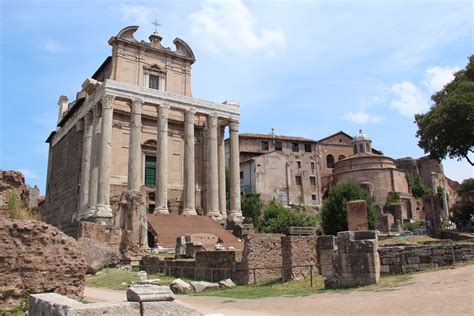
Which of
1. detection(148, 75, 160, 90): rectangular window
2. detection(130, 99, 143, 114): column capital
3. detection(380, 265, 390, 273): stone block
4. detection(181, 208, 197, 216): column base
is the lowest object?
detection(380, 265, 390, 273): stone block

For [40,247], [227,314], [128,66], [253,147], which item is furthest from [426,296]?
[253,147]

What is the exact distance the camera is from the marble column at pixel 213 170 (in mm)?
37969

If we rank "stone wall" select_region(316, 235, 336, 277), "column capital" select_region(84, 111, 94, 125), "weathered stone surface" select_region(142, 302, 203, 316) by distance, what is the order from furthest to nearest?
"column capital" select_region(84, 111, 94, 125) < "stone wall" select_region(316, 235, 336, 277) < "weathered stone surface" select_region(142, 302, 203, 316)

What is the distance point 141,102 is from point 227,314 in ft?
98.5

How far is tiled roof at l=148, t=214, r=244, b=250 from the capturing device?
29.1 m

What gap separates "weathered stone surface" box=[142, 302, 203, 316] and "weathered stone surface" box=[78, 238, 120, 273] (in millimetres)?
16081

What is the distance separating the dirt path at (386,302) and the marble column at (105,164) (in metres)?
22.4

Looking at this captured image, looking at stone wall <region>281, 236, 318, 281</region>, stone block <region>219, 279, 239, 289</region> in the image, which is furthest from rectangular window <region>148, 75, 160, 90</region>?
stone block <region>219, 279, 239, 289</region>

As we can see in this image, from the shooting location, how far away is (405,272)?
13648 mm

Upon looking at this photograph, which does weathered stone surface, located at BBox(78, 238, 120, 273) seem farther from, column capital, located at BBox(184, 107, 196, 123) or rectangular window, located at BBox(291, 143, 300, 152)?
rectangular window, located at BBox(291, 143, 300, 152)

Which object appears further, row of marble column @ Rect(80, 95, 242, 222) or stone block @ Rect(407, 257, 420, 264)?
row of marble column @ Rect(80, 95, 242, 222)

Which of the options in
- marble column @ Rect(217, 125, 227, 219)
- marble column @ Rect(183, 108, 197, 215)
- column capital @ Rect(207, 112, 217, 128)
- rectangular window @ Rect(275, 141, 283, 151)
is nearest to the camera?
marble column @ Rect(183, 108, 197, 215)

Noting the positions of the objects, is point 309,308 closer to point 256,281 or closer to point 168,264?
point 256,281

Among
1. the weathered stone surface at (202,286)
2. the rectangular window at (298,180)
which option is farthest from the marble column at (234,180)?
the rectangular window at (298,180)
